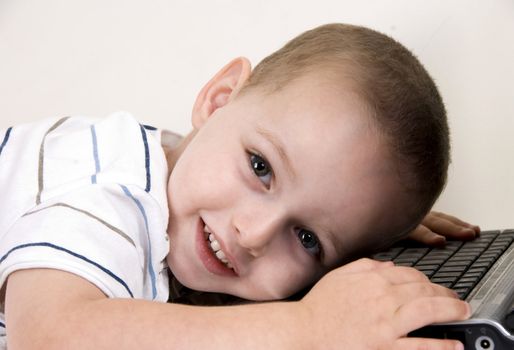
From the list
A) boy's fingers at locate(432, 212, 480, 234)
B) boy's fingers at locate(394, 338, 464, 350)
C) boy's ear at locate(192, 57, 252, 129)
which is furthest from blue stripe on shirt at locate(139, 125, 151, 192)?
boy's fingers at locate(432, 212, 480, 234)

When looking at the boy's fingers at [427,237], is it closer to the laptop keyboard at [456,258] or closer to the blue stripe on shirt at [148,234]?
the laptop keyboard at [456,258]

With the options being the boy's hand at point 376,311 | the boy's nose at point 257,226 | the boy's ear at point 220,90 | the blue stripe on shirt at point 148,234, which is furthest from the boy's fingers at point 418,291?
the boy's ear at point 220,90

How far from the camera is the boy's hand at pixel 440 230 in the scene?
1199 mm

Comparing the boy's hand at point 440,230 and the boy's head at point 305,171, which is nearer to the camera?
the boy's head at point 305,171

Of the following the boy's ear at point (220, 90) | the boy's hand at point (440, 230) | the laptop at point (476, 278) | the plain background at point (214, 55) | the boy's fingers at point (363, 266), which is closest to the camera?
the laptop at point (476, 278)

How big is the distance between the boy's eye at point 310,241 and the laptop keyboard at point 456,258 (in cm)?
12

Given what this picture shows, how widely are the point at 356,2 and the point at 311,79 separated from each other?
60 cm

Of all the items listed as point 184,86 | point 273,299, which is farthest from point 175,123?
point 273,299

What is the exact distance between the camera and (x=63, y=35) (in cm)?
171

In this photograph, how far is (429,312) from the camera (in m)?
0.69

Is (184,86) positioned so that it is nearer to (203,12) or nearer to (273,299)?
(203,12)

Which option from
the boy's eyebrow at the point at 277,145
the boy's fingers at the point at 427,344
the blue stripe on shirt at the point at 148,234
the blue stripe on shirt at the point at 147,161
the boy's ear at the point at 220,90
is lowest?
the blue stripe on shirt at the point at 148,234

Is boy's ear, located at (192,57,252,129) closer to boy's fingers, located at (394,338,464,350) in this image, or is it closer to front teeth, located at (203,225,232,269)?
front teeth, located at (203,225,232,269)

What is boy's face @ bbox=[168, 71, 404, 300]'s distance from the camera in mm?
917
